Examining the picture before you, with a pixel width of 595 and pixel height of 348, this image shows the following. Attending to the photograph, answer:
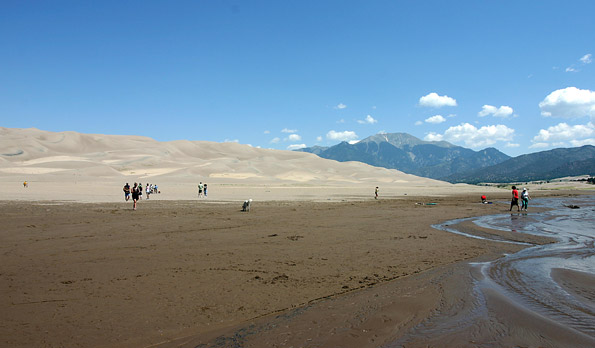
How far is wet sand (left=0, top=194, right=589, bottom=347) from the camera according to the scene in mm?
4965

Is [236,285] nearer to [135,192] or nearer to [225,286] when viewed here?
[225,286]

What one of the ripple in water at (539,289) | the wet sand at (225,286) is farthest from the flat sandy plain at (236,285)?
the ripple in water at (539,289)

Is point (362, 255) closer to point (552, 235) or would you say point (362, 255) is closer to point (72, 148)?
point (552, 235)

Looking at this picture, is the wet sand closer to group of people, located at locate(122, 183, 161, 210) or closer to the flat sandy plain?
the flat sandy plain

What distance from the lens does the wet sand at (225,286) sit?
16.3 feet

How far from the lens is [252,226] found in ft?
51.9

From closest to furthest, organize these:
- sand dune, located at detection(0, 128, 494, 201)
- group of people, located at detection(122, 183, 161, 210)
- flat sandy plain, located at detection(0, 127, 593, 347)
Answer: flat sandy plain, located at detection(0, 127, 593, 347)
group of people, located at detection(122, 183, 161, 210)
sand dune, located at detection(0, 128, 494, 201)

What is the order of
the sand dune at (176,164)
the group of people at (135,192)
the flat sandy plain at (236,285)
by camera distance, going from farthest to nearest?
the sand dune at (176,164)
the group of people at (135,192)
the flat sandy plain at (236,285)

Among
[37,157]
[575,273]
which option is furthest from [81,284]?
[37,157]

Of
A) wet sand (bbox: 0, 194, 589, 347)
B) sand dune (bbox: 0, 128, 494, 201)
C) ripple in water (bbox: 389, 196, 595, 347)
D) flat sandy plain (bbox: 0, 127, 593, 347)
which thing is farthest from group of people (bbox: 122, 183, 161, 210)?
sand dune (bbox: 0, 128, 494, 201)

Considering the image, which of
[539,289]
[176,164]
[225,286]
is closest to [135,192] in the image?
[225,286]

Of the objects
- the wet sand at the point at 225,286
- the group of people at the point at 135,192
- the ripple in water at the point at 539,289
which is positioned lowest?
the ripple in water at the point at 539,289

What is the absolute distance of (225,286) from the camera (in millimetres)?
7078

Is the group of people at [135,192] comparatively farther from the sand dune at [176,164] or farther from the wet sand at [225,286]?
the sand dune at [176,164]
